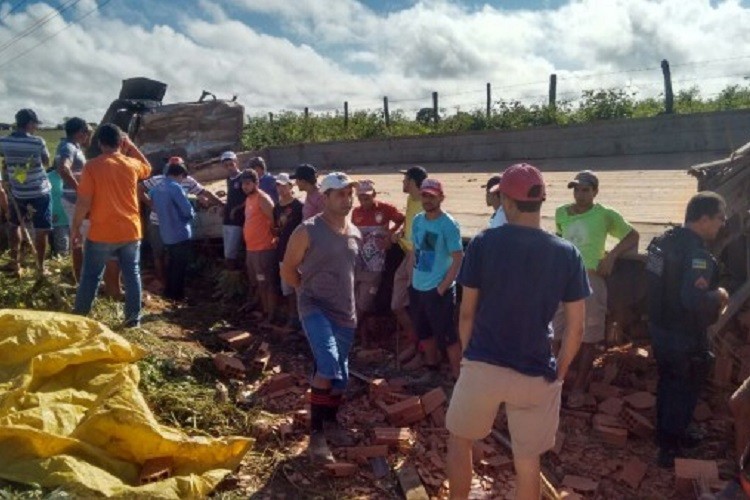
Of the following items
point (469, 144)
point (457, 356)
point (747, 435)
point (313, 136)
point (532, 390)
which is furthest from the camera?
point (313, 136)

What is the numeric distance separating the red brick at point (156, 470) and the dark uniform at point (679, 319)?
310cm

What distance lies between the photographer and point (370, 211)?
6578 millimetres

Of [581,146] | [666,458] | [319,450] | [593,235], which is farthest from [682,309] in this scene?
[581,146]

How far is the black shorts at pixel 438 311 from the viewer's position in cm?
551

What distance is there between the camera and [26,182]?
23.8ft

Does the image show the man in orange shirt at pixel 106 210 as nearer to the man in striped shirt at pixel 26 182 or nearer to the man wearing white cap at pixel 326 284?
the man in striped shirt at pixel 26 182

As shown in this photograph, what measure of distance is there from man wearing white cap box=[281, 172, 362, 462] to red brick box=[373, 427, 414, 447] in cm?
37

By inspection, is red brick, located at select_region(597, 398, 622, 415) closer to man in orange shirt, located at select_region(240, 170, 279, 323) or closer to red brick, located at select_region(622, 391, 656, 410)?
red brick, located at select_region(622, 391, 656, 410)

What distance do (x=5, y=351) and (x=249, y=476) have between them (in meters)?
1.75

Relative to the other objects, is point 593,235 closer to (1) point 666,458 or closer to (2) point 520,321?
(1) point 666,458

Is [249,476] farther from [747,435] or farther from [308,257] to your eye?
[747,435]

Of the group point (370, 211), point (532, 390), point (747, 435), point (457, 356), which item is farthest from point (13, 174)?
point (747, 435)

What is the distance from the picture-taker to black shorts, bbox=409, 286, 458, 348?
5.51m

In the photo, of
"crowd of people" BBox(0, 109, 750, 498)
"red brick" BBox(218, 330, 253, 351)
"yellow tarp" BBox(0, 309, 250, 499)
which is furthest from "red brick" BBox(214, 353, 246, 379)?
"yellow tarp" BBox(0, 309, 250, 499)
